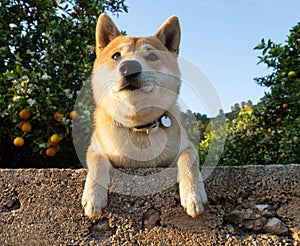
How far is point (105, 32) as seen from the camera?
2727 mm

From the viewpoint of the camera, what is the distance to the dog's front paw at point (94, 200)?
1786 millimetres

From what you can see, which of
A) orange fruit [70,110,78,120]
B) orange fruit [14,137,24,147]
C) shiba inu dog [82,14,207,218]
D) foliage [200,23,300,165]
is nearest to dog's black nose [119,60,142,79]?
shiba inu dog [82,14,207,218]

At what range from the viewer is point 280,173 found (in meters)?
1.86

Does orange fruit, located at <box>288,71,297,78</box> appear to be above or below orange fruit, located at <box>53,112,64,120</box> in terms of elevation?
above

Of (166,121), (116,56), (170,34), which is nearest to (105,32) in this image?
(116,56)

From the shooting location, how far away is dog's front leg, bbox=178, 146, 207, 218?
1.73 metres

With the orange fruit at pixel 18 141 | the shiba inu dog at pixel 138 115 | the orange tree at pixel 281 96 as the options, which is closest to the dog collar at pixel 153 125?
the shiba inu dog at pixel 138 115

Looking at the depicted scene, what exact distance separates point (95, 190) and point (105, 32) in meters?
1.39

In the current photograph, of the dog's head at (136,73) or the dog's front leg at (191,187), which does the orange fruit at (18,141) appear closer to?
the dog's head at (136,73)

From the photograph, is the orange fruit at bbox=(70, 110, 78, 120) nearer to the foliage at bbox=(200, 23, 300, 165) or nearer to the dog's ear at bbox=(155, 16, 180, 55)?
the dog's ear at bbox=(155, 16, 180, 55)

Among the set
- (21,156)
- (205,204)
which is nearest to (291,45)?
(205,204)

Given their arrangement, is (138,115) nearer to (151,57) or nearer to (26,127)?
(151,57)

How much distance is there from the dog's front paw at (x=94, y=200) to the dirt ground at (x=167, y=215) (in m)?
0.05

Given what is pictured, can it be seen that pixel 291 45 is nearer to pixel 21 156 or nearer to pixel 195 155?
pixel 195 155
